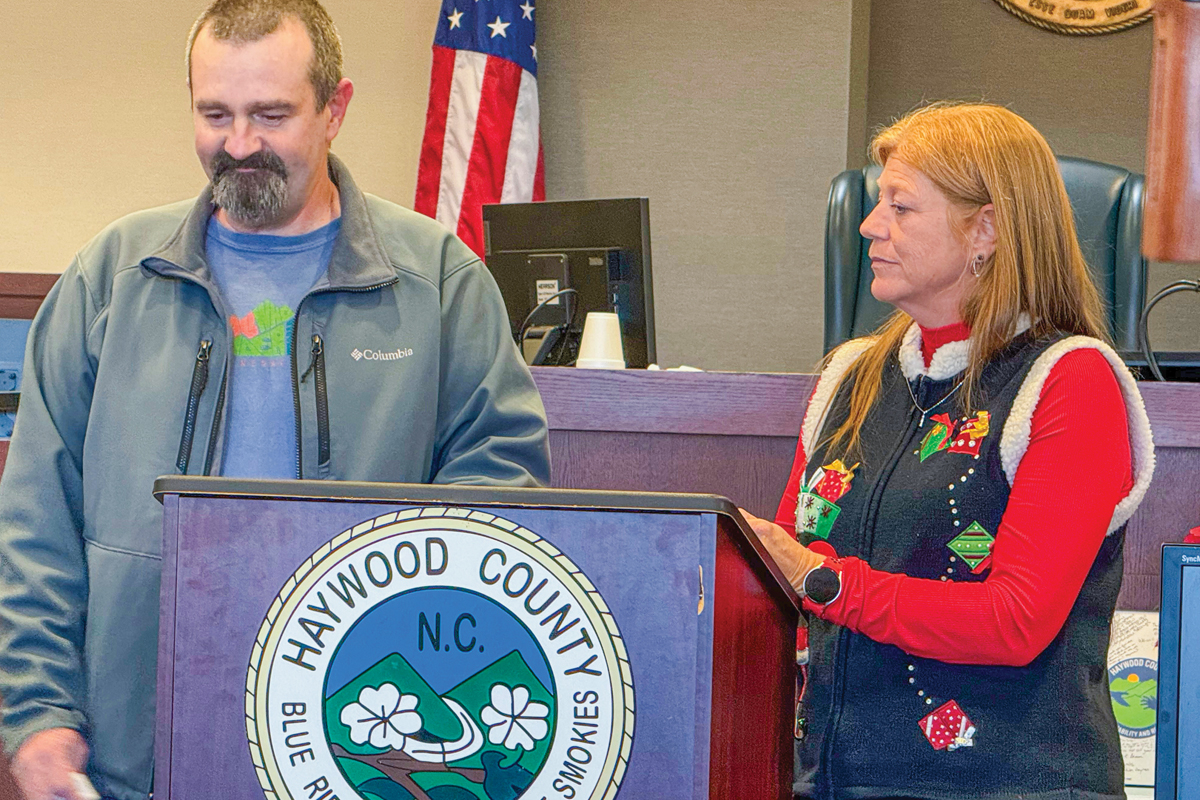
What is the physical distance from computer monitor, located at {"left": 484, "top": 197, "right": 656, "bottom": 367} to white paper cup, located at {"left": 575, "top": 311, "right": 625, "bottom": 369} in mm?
192

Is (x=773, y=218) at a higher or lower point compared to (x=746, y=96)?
lower

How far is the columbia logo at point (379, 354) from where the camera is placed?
1.38m

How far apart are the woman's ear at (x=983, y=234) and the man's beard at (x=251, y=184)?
2.64 feet

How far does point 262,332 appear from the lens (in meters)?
1.40

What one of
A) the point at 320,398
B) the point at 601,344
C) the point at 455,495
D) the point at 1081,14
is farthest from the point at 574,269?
the point at 1081,14

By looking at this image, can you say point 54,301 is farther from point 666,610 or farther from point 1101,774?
point 1101,774

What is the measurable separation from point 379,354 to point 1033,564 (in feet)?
2.35

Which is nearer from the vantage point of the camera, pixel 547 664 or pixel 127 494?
pixel 547 664

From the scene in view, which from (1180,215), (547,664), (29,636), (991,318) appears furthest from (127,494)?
(1180,215)

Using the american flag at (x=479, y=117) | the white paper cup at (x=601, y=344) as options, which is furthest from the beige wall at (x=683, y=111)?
the white paper cup at (x=601, y=344)

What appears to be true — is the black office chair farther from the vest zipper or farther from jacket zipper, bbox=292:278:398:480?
jacket zipper, bbox=292:278:398:480

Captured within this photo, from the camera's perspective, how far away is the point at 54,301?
1398mm

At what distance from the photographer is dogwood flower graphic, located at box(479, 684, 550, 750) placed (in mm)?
853

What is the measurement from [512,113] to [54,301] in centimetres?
282
